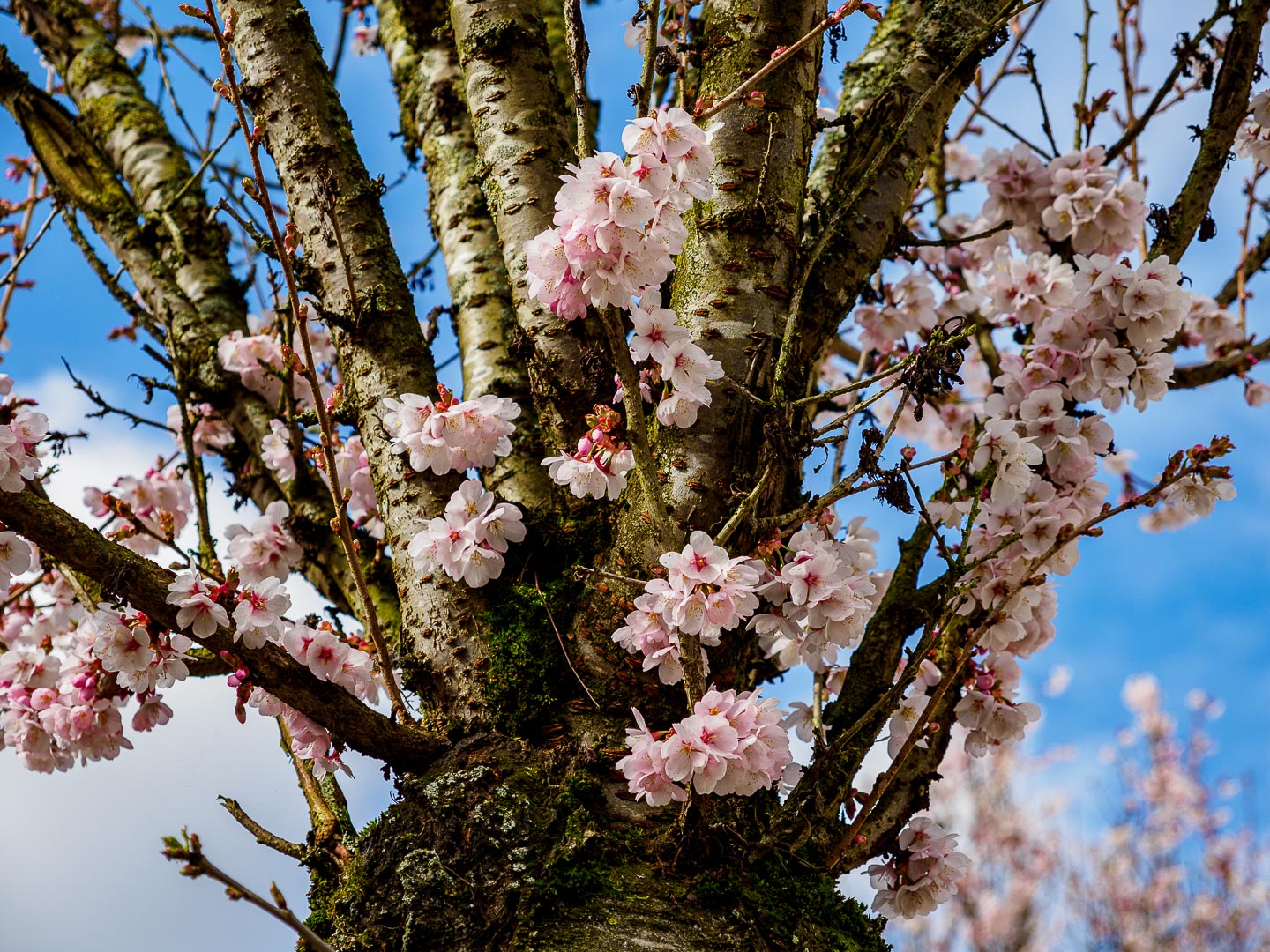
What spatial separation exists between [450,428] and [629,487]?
0.42 meters

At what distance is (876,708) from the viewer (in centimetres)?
198

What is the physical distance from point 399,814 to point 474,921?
0.88 feet

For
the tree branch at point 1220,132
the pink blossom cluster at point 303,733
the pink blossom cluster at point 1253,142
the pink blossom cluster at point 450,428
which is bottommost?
the pink blossom cluster at point 303,733

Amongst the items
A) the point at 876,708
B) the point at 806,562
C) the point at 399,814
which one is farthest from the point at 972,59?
the point at 399,814

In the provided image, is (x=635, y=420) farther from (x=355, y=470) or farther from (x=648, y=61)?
(x=355, y=470)

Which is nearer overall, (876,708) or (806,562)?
(806,562)

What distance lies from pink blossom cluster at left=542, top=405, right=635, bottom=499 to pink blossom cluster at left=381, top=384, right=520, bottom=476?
23 cm

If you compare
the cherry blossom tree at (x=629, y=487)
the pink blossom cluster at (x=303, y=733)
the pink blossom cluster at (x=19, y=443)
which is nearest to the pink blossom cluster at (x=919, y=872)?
the cherry blossom tree at (x=629, y=487)

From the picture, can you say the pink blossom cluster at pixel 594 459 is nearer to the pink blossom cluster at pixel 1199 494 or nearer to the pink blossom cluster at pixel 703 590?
the pink blossom cluster at pixel 703 590

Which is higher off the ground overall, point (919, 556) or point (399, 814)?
point (919, 556)

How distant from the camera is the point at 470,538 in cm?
206

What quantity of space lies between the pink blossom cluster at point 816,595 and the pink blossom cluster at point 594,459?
380mm

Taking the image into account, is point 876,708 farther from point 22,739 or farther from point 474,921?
point 22,739

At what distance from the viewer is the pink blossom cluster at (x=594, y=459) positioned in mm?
1935
